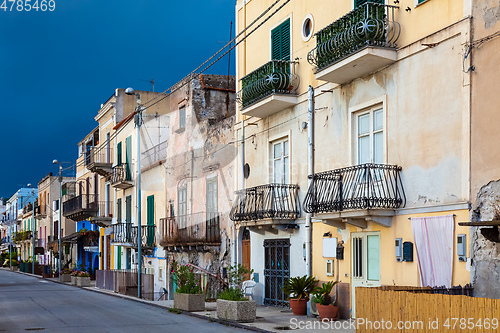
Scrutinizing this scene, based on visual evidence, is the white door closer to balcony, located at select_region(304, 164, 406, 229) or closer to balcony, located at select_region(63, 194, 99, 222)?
balcony, located at select_region(304, 164, 406, 229)

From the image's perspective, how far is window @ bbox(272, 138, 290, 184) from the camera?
19672mm

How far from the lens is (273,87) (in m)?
19.0

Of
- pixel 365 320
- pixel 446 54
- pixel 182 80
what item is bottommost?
pixel 365 320

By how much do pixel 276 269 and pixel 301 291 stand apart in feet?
8.39

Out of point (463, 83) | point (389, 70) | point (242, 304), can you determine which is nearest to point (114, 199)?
point (242, 304)

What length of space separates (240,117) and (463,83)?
35.3 ft

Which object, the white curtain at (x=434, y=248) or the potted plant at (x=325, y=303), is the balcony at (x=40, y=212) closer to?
the potted plant at (x=325, y=303)

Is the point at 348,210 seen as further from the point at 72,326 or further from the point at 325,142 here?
the point at 72,326

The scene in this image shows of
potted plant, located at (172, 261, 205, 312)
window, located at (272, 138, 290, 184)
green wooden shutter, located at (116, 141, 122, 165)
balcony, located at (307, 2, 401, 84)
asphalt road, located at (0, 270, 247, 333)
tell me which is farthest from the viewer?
green wooden shutter, located at (116, 141, 122, 165)

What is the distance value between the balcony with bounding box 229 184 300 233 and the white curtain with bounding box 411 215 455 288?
17.7 feet

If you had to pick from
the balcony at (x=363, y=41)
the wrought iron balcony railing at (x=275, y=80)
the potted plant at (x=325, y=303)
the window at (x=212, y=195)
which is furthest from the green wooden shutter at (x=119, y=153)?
the balcony at (x=363, y=41)

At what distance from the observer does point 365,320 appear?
11.7m

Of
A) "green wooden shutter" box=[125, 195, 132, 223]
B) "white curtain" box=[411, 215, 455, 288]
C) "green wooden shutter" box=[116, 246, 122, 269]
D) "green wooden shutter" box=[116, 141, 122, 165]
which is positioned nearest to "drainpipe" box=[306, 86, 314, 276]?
"white curtain" box=[411, 215, 455, 288]

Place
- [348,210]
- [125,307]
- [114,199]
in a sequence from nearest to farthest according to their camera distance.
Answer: [348,210] → [125,307] → [114,199]
